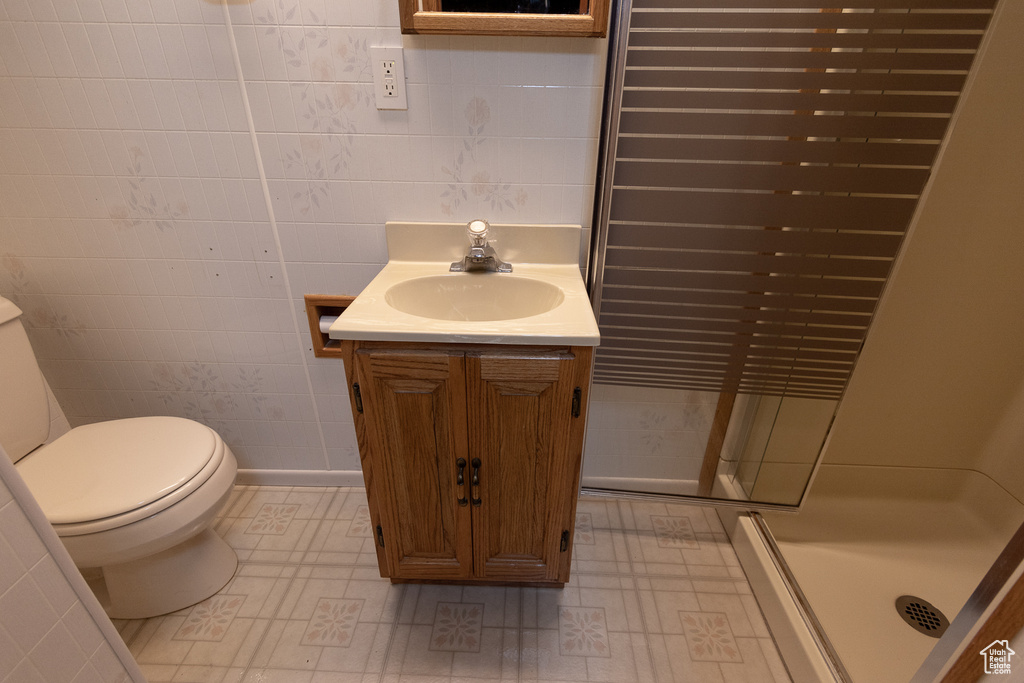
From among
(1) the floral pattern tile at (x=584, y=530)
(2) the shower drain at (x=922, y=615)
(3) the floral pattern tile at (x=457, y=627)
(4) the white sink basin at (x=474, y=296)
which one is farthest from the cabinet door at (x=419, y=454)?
(2) the shower drain at (x=922, y=615)

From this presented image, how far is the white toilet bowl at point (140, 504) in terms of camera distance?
907 mm

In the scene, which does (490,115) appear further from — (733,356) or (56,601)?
(56,601)

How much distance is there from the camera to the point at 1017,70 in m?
0.99

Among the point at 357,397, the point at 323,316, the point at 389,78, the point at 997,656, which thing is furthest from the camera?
the point at 323,316

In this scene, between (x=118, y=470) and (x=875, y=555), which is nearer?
(x=118, y=470)

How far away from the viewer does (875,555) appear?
4.28ft

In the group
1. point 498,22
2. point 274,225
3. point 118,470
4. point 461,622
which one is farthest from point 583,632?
point 498,22

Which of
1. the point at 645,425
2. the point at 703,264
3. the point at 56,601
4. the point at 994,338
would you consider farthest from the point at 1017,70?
the point at 56,601

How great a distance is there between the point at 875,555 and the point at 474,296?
4.59 feet

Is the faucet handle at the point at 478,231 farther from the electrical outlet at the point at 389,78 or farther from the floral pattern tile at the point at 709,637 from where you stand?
the floral pattern tile at the point at 709,637

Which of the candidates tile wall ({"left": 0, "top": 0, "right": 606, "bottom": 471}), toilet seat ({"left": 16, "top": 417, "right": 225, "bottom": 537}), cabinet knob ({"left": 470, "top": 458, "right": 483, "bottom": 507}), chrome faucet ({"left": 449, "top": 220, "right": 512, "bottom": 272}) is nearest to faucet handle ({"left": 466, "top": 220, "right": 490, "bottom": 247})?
chrome faucet ({"left": 449, "top": 220, "right": 512, "bottom": 272})

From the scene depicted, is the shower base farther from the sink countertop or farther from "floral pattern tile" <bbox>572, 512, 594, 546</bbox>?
the sink countertop

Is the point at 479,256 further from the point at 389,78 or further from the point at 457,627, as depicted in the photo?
the point at 457,627

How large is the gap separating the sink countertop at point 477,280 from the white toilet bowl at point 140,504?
560 millimetres
